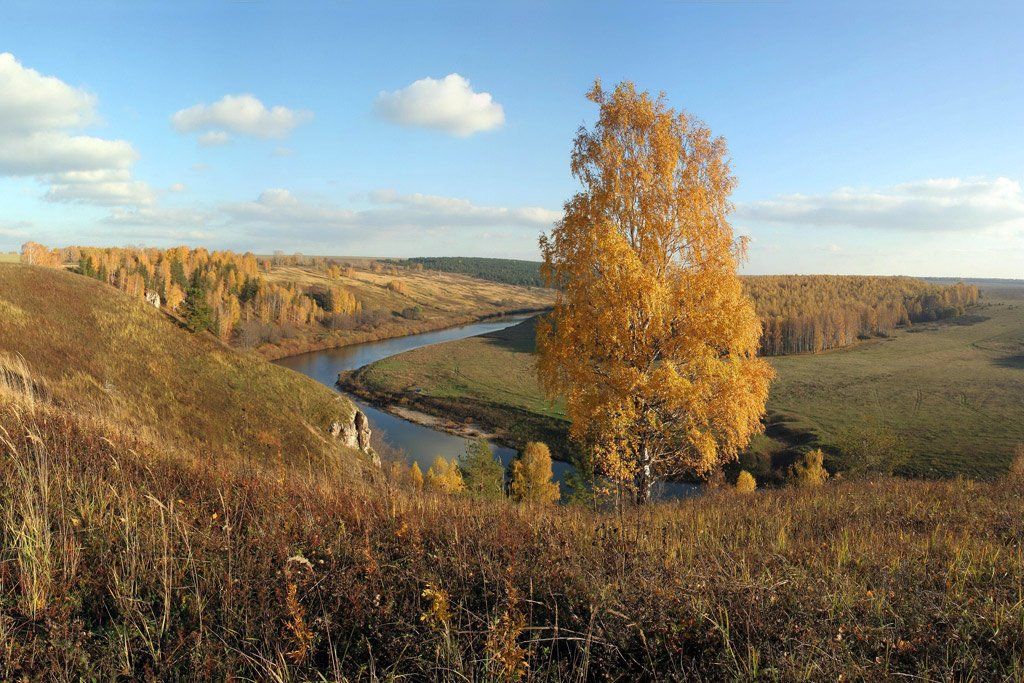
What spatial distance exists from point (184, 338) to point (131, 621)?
3792 centimetres

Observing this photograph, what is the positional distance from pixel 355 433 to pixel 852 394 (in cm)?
6986

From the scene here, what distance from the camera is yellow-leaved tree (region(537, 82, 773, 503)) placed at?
1104 centimetres

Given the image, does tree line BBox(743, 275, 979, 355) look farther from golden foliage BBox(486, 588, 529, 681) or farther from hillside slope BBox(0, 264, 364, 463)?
golden foliage BBox(486, 588, 529, 681)

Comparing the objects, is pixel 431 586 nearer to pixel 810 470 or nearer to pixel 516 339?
pixel 810 470

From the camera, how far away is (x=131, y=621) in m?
3.23

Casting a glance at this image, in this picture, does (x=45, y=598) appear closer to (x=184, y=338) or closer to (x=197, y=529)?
(x=197, y=529)

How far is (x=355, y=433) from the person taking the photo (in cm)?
3794

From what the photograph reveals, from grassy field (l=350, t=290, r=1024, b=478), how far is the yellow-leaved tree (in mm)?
45209

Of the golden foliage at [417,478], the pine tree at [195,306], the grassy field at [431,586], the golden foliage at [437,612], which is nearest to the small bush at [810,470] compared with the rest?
the golden foliage at [417,478]

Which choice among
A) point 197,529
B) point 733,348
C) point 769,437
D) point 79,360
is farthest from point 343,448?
point 769,437

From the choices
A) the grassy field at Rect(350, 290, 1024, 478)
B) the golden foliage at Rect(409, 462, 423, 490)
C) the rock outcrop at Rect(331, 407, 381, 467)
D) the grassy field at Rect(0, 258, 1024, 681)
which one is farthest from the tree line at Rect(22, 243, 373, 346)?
the grassy field at Rect(0, 258, 1024, 681)

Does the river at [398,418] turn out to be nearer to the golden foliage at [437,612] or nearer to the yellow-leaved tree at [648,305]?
the yellow-leaved tree at [648,305]

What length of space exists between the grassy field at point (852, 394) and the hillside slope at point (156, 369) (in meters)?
31.4

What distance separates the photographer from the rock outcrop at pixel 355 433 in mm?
35484
